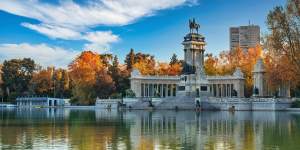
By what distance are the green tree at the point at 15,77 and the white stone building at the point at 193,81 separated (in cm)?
4769

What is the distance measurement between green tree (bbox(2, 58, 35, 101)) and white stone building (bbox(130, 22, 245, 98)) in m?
47.7

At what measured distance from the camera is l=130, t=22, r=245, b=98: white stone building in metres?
84.4

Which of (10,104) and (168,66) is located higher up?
(168,66)

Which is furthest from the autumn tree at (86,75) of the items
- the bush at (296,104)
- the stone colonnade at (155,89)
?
the bush at (296,104)

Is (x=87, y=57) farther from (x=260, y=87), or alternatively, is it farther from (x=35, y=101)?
(x=260, y=87)

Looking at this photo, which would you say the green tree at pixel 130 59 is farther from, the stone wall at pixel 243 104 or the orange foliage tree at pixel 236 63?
the stone wall at pixel 243 104

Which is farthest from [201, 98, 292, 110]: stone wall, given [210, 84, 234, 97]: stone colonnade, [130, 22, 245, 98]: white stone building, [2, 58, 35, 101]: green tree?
[2, 58, 35, 101]: green tree

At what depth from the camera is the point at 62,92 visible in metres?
131

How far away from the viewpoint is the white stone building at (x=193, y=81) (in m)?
84.4

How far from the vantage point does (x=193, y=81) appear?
8438 cm

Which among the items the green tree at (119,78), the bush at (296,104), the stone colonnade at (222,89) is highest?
the green tree at (119,78)

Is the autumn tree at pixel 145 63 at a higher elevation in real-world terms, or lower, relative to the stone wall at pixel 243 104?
higher

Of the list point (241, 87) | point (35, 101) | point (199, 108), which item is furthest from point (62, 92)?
point (199, 108)

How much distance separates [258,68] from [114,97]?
1130 inches
